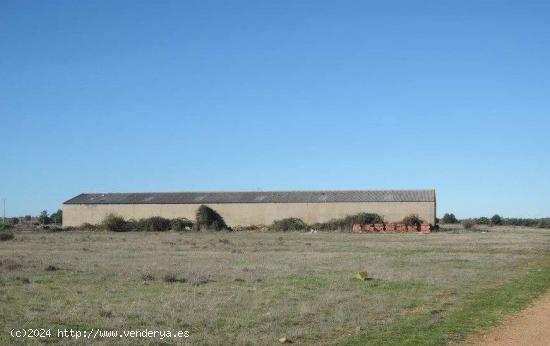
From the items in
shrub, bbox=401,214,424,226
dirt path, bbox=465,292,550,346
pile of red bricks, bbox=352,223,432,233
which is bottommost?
dirt path, bbox=465,292,550,346

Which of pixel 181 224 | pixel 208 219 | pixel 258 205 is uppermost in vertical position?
pixel 258 205

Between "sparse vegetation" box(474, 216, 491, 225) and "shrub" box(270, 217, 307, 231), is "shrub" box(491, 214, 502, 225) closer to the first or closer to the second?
"sparse vegetation" box(474, 216, 491, 225)

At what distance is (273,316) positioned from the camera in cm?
1371

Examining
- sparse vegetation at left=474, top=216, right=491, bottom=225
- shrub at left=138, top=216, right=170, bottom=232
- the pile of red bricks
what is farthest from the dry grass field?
sparse vegetation at left=474, top=216, right=491, bottom=225

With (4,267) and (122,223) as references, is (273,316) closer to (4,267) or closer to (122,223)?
(4,267)

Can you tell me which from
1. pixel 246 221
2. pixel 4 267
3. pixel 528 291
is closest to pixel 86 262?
pixel 4 267

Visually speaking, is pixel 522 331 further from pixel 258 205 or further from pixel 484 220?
pixel 484 220

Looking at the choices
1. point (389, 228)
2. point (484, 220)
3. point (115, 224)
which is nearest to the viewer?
point (389, 228)

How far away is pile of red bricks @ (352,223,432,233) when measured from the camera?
68.3 m

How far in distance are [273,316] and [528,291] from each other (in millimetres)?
8764

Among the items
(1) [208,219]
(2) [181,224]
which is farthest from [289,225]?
(2) [181,224]

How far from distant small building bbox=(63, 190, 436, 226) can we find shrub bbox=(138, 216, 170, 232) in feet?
7.70

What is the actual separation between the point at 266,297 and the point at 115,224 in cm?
6317

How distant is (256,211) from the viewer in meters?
76.4
